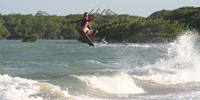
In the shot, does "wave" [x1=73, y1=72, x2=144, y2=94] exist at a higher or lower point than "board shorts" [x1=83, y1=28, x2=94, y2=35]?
lower

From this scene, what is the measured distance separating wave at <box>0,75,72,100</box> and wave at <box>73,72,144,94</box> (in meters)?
2.25

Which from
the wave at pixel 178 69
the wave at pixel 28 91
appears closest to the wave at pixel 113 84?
the wave at pixel 28 91

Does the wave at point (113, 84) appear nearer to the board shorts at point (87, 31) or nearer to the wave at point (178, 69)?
the board shorts at point (87, 31)

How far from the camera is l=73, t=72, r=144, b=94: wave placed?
49.8 ft

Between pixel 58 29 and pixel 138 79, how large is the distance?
163m

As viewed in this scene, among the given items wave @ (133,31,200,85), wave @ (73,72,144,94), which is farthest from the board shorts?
wave @ (133,31,200,85)

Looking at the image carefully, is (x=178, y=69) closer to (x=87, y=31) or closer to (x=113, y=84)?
(x=113, y=84)

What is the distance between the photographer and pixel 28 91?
41.8ft

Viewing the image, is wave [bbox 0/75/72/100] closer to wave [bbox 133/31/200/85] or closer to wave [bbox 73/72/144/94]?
wave [bbox 73/72/144/94]

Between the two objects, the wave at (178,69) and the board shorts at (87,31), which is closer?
the board shorts at (87,31)

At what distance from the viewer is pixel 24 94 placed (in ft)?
40.5

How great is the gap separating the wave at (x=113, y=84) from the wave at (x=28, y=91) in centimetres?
225

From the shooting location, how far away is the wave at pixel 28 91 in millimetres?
12033

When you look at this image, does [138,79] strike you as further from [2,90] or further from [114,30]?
[114,30]
